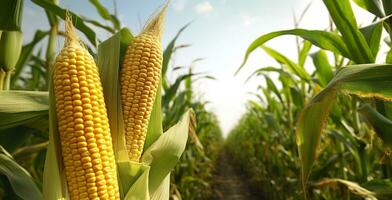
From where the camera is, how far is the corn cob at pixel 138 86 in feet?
3.56

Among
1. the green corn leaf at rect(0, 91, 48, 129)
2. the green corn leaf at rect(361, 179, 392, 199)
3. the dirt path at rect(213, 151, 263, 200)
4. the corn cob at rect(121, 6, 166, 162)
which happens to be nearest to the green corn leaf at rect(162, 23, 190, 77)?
the corn cob at rect(121, 6, 166, 162)

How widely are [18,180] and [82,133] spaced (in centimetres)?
39

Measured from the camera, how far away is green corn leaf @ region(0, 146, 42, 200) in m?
1.11

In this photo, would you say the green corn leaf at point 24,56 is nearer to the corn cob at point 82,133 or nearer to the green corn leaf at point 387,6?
the corn cob at point 82,133

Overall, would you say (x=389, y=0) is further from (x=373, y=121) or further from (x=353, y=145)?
(x=353, y=145)

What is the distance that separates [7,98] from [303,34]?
1.27 metres

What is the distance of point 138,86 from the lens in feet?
3.67

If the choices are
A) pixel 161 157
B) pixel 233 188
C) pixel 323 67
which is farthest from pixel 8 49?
pixel 233 188

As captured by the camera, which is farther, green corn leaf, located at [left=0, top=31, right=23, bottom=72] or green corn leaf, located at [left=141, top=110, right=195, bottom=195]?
green corn leaf, located at [left=0, top=31, right=23, bottom=72]

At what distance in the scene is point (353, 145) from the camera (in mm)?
2258

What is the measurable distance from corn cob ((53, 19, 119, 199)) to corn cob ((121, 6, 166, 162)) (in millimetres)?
111

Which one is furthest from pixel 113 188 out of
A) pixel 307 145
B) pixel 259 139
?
pixel 259 139

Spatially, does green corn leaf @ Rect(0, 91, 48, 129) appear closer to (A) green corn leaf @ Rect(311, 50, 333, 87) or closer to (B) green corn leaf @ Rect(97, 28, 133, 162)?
(B) green corn leaf @ Rect(97, 28, 133, 162)

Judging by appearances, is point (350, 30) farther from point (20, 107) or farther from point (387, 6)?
point (20, 107)
